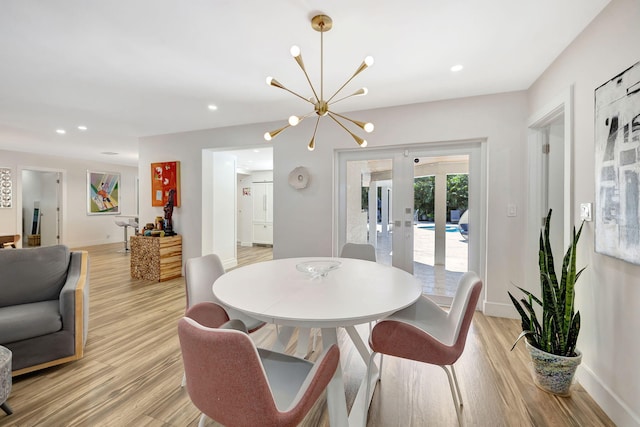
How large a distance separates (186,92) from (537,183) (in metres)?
3.76

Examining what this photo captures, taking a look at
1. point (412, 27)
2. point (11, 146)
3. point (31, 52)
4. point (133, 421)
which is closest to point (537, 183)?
point (412, 27)

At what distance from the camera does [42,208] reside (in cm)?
734

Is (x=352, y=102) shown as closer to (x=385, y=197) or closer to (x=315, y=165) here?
(x=315, y=165)

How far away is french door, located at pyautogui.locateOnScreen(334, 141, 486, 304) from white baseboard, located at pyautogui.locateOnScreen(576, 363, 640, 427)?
4.50 feet

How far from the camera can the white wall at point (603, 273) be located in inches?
58.6

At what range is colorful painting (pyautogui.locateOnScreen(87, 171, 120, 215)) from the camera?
7.61 metres

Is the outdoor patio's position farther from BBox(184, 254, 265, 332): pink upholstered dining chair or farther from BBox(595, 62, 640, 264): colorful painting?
BBox(184, 254, 265, 332): pink upholstered dining chair

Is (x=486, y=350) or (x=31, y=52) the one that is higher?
(x=31, y=52)

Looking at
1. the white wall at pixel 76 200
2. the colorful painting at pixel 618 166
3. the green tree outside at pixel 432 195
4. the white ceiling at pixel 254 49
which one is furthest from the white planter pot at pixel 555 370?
the white wall at pixel 76 200

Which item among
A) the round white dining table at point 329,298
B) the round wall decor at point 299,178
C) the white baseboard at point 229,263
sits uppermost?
the round wall decor at point 299,178

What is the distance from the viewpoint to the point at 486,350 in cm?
236

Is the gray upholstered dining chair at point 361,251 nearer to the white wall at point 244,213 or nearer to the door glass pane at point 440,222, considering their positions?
the door glass pane at point 440,222

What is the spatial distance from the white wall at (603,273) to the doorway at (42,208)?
9690 millimetres

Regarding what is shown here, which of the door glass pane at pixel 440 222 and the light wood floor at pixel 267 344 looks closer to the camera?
the light wood floor at pixel 267 344
